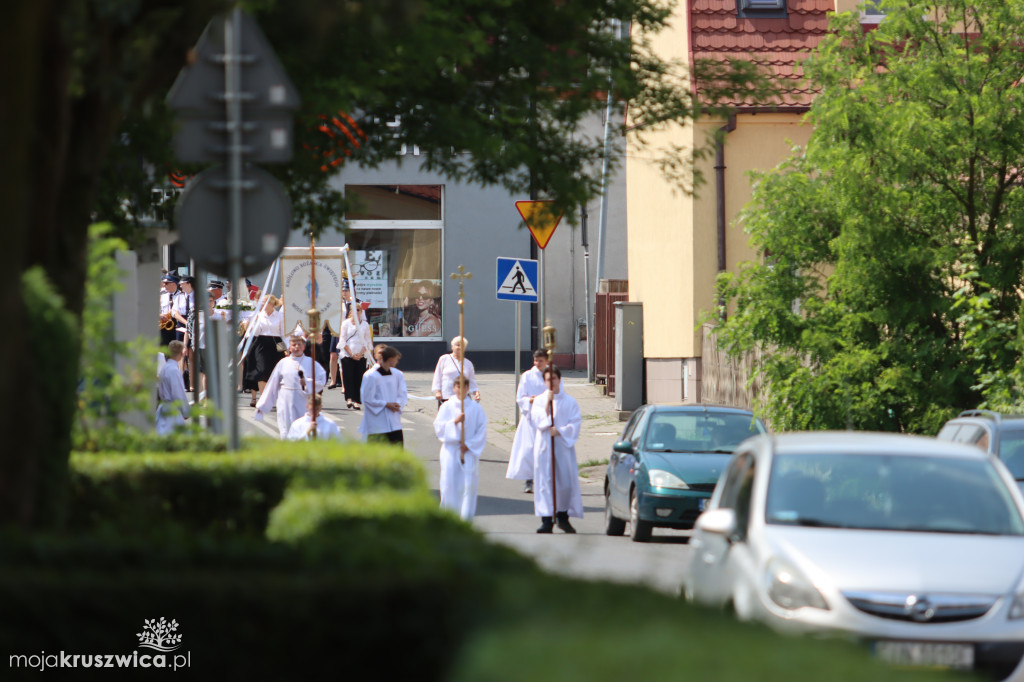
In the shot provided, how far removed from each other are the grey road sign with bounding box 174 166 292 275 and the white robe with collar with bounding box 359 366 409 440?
10.3m

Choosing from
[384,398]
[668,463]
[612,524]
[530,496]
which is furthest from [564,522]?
[384,398]

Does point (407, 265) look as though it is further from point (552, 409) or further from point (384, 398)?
point (552, 409)

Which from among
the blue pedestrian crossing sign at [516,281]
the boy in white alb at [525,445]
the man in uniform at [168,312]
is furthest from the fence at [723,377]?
the man in uniform at [168,312]

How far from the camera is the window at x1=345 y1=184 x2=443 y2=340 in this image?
38.0 meters

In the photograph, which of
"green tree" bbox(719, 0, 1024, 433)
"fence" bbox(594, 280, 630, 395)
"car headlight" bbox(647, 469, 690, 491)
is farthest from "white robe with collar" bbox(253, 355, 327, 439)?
"fence" bbox(594, 280, 630, 395)

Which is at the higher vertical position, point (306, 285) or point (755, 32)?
point (755, 32)

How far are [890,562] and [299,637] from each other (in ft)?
12.1

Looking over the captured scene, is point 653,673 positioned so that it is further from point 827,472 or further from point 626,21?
point 626,21

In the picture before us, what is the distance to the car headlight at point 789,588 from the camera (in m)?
6.91

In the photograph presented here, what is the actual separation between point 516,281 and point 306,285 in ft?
13.0

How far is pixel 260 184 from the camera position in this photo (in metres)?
7.06

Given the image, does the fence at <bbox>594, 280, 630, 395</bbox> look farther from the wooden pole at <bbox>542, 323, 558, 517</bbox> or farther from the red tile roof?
the wooden pole at <bbox>542, 323, 558, 517</bbox>

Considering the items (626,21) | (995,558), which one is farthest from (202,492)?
(626,21)

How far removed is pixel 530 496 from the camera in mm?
18344
